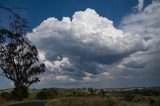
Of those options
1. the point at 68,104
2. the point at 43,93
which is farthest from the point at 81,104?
the point at 43,93

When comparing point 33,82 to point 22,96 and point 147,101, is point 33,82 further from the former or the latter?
point 147,101

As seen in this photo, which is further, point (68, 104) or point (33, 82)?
point (33, 82)

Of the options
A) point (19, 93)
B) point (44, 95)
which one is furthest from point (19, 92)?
point (44, 95)

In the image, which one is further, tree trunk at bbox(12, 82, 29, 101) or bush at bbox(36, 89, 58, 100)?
bush at bbox(36, 89, 58, 100)

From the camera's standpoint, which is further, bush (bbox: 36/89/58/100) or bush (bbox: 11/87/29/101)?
bush (bbox: 36/89/58/100)

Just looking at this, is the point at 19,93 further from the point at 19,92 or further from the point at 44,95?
the point at 44,95

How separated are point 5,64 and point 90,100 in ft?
113

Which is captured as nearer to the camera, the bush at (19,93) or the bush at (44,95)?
the bush at (19,93)

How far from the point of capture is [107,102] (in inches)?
988

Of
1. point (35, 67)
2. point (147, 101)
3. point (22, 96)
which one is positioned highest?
point (35, 67)

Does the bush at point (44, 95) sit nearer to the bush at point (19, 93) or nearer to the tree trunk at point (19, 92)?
the tree trunk at point (19, 92)

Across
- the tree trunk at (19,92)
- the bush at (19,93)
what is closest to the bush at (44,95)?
the tree trunk at (19,92)

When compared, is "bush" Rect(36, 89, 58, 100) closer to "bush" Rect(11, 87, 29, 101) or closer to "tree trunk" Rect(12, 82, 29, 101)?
"tree trunk" Rect(12, 82, 29, 101)

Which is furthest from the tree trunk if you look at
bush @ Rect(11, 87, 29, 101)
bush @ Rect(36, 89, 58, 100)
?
bush @ Rect(36, 89, 58, 100)
